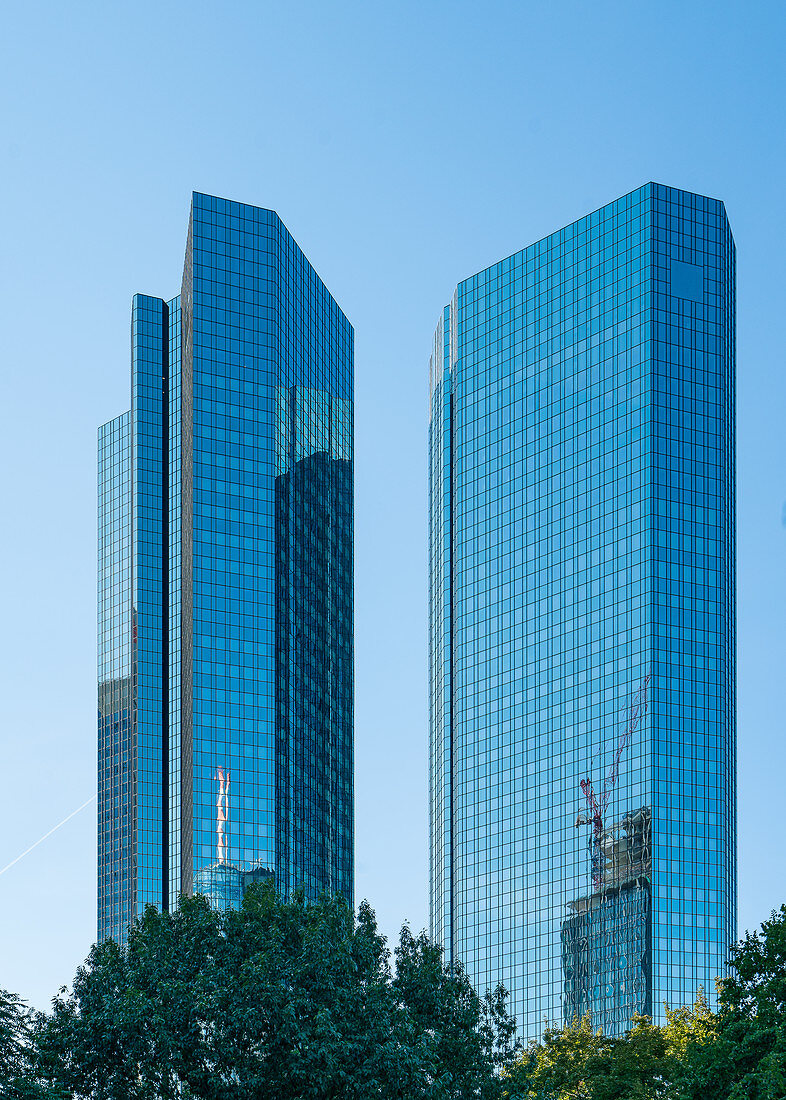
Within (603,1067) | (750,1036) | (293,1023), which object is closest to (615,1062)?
(603,1067)

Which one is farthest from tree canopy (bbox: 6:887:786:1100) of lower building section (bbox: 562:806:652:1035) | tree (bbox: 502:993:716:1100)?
lower building section (bbox: 562:806:652:1035)

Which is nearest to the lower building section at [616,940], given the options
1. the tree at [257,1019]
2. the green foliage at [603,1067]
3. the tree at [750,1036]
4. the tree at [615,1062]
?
the tree at [615,1062]

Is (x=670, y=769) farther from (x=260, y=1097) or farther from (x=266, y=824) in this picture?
(x=260, y=1097)

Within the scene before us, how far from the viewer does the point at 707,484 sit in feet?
654

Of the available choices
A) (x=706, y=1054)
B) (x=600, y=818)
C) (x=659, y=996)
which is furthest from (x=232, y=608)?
(x=706, y=1054)

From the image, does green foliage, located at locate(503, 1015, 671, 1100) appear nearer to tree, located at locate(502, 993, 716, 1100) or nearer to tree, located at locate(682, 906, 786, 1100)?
tree, located at locate(502, 993, 716, 1100)

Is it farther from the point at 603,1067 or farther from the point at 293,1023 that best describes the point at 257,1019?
the point at 603,1067

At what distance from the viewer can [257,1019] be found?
Result: 53.5m

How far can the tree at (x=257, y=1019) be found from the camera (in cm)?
5400

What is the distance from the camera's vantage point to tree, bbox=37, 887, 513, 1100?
2126 inches

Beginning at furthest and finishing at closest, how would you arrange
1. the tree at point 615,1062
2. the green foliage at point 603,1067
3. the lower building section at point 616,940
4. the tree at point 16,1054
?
the lower building section at point 616,940
the green foliage at point 603,1067
the tree at point 615,1062
the tree at point 16,1054

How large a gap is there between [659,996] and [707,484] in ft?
204

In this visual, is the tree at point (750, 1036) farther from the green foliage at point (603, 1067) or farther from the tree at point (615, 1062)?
the green foliage at point (603, 1067)

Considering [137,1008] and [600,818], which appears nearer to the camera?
[137,1008]
